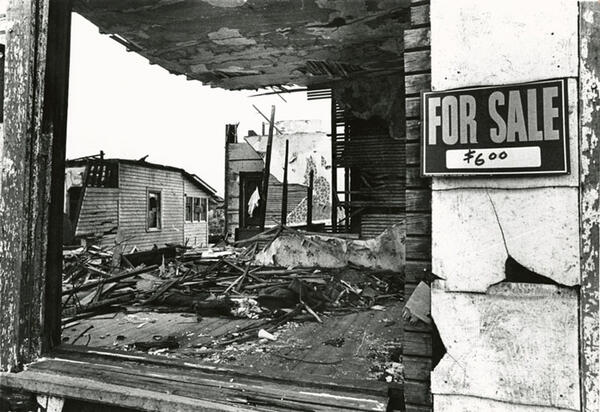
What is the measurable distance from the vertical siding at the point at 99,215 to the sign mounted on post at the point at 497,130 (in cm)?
2165

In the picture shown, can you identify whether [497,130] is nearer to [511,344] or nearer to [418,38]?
[418,38]

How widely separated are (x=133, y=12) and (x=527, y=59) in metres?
4.68

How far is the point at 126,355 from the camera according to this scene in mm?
3350

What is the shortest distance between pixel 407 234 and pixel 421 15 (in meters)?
1.31

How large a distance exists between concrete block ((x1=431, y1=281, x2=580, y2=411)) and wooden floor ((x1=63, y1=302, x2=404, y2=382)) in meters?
1.84

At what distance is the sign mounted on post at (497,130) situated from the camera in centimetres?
194

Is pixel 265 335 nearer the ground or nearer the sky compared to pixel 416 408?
nearer the ground

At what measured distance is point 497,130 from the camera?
2.04 meters

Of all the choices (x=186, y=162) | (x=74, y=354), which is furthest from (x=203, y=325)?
(x=186, y=162)

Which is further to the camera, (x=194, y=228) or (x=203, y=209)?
(x=203, y=209)

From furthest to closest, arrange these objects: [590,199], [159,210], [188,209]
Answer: [188,209] < [159,210] < [590,199]

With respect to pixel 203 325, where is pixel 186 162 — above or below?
above

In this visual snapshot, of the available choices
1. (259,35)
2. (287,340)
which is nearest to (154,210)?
(259,35)

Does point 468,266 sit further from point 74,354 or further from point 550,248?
point 74,354
